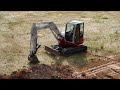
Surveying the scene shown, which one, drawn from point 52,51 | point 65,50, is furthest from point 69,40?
point 52,51

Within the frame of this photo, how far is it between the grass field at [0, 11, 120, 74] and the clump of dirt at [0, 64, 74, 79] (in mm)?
725

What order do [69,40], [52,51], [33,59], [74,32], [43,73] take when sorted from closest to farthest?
[43,73] < [33,59] < [74,32] < [52,51] < [69,40]

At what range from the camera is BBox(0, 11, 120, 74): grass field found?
1412 centimetres

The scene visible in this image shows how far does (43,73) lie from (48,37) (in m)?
7.02

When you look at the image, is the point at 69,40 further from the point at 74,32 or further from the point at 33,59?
the point at 33,59

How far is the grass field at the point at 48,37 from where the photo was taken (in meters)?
14.1

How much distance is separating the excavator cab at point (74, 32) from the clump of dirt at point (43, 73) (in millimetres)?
2571

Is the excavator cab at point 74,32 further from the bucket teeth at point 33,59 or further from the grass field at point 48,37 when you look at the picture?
the bucket teeth at point 33,59

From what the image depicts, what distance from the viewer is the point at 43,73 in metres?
11.9

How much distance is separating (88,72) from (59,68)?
153cm

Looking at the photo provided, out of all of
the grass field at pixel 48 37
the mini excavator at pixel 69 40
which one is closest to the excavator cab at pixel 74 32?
the mini excavator at pixel 69 40

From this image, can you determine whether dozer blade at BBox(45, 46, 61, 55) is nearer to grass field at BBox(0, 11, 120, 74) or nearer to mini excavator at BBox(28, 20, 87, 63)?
mini excavator at BBox(28, 20, 87, 63)
